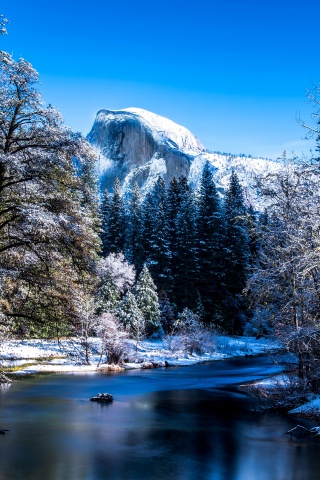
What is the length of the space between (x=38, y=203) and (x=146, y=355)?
29.5 metres

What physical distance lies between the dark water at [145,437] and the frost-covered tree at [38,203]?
4.72 meters

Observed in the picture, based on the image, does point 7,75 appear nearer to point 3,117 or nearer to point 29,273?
point 3,117

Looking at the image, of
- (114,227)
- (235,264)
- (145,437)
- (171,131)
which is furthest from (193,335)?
(171,131)

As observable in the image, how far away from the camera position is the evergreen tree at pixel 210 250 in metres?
50.5

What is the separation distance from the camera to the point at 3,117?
8977mm

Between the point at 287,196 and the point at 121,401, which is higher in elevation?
the point at 287,196

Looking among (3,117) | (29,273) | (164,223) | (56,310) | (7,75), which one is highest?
(164,223)

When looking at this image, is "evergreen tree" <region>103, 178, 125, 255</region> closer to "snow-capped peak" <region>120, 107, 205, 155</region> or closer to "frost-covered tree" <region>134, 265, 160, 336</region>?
"frost-covered tree" <region>134, 265, 160, 336</region>

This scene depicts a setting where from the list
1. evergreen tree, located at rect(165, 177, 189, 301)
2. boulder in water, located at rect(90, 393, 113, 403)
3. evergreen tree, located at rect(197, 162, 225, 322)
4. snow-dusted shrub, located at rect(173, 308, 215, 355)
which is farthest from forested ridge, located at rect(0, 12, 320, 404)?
evergreen tree, located at rect(197, 162, 225, 322)

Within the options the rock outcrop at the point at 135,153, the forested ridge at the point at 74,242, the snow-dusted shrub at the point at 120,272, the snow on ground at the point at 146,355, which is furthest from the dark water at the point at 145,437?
the rock outcrop at the point at 135,153

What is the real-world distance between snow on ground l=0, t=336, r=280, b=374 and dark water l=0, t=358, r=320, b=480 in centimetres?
429

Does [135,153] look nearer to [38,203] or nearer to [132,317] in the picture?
[132,317]

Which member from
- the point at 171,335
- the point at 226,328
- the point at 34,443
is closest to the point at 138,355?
the point at 171,335

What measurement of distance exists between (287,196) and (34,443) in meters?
12.2
